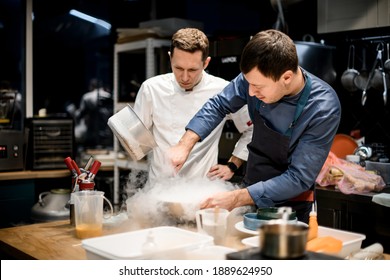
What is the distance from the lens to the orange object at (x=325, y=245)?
4.49 ft

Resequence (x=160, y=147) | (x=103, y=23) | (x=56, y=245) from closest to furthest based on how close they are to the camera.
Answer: (x=56, y=245) < (x=160, y=147) < (x=103, y=23)

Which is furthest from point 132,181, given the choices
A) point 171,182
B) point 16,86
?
point 16,86

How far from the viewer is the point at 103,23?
17.5ft

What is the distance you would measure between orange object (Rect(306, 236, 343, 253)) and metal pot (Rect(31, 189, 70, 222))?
2.23m

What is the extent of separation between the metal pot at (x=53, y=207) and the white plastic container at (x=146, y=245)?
Result: 6.48 ft

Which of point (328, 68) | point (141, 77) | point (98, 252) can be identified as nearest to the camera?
point (98, 252)

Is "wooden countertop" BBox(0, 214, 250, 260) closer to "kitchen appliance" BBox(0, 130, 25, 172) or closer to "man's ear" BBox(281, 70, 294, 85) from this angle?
"man's ear" BBox(281, 70, 294, 85)

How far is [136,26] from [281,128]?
11.7 feet

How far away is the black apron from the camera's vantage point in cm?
193

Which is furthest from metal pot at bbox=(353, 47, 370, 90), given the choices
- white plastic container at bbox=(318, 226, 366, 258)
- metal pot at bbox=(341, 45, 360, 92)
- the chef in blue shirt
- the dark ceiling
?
white plastic container at bbox=(318, 226, 366, 258)

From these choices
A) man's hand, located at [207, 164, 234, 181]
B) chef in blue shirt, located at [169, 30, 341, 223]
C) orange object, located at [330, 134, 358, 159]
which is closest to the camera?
chef in blue shirt, located at [169, 30, 341, 223]
